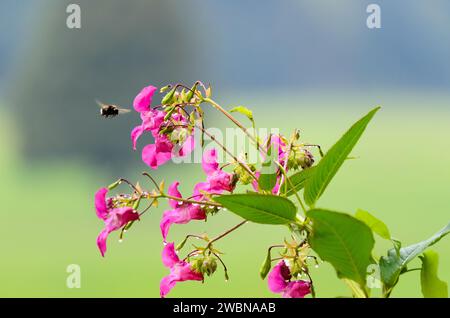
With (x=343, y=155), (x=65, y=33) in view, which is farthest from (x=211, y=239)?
(x=65, y=33)

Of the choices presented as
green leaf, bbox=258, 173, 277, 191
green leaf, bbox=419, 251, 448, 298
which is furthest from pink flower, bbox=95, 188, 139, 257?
green leaf, bbox=419, 251, 448, 298

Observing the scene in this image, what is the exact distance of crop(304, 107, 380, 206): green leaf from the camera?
45cm

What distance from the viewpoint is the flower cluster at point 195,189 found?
0.51 m

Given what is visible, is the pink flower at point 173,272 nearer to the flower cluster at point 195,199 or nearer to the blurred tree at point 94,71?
the flower cluster at point 195,199

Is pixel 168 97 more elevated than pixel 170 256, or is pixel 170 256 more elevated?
pixel 168 97

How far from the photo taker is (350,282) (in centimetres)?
47

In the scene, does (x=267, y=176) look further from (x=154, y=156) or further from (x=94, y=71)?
(x=94, y=71)

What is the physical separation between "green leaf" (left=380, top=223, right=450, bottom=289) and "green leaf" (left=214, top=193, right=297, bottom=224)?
83mm

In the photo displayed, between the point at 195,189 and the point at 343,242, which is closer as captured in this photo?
the point at 343,242

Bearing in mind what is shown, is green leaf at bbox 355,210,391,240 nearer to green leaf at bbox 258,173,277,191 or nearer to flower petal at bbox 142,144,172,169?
green leaf at bbox 258,173,277,191

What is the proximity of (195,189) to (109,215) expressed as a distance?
0.10m

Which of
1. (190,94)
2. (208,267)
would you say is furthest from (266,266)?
(190,94)

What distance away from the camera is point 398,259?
48 cm
